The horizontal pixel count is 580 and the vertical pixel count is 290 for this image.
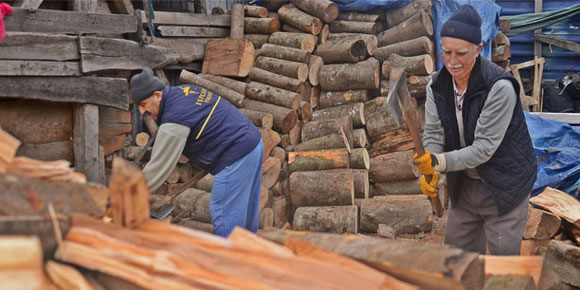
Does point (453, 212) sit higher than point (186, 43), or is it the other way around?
point (186, 43)

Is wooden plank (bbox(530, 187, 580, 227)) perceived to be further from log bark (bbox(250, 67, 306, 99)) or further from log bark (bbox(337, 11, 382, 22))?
log bark (bbox(337, 11, 382, 22))

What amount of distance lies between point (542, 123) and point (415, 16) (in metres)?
2.23

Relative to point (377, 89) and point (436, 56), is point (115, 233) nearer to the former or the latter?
point (377, 89)

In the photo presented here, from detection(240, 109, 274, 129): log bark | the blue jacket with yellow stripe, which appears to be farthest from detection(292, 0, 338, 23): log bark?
the blue jacket with yellow stripe

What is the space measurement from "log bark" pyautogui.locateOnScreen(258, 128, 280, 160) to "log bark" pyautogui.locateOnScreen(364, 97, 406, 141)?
1215mm

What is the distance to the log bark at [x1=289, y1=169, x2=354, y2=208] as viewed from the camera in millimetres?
6148

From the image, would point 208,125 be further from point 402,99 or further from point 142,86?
point 402,99

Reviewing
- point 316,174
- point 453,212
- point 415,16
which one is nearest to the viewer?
point 453,212

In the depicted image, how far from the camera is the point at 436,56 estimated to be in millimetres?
7355

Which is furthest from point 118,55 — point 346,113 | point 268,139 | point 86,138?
point 346,113

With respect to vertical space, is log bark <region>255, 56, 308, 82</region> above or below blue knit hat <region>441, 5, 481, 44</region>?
below

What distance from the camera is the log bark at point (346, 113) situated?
6.73 m

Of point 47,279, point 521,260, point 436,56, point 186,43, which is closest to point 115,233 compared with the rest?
point 47,279

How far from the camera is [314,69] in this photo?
7172 mm
